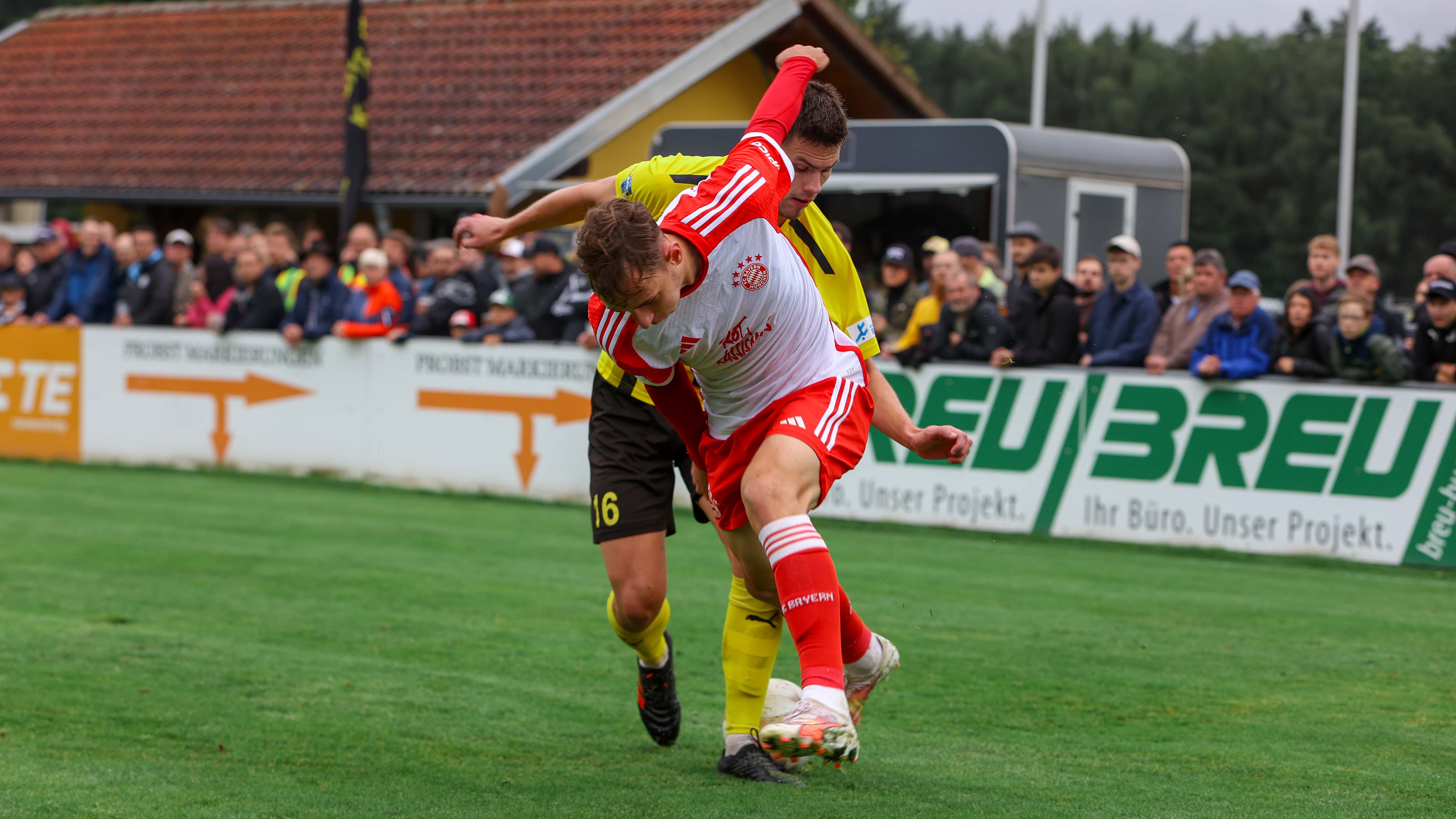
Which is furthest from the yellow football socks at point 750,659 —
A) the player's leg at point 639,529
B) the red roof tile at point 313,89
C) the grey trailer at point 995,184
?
the red roof tile at point 313,89

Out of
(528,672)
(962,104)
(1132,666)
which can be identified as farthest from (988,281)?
(962,104)

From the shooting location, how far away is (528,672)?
21.1 feet

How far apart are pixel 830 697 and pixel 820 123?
1.67 metres

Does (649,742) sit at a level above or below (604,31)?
below

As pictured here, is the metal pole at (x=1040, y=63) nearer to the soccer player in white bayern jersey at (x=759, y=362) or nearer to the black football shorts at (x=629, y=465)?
the black football shorts at (x=629, y=465)

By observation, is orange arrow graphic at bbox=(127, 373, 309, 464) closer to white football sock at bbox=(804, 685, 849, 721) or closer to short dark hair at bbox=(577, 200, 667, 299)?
short dark hair at bbox=(577, 200, 667, 299)

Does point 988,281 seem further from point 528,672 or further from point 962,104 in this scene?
point 962,104

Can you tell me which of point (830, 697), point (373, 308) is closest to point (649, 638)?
point (830, 697)

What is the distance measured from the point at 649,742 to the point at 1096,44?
51543 millimetres

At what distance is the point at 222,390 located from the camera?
1475cm

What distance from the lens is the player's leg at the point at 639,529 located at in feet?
17.4

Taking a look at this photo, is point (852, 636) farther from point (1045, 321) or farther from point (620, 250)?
point (1045, 321)

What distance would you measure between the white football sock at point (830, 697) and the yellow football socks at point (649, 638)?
1.36 meters

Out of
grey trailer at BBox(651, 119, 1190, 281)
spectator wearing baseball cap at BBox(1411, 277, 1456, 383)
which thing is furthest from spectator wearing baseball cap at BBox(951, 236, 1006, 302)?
spectator wearing baseball cap at BBox(1411, 277, 1456, 383)
